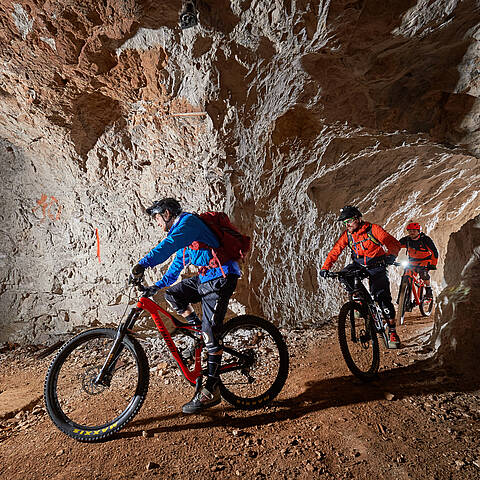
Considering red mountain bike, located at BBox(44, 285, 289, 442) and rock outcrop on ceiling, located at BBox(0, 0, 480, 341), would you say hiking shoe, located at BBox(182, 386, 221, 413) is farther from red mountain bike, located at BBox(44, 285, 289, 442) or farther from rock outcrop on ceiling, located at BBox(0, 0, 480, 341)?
rock outcrop on ceiling, located at BBox(0, 0, 480, 341)

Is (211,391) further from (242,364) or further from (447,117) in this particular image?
(447,117)

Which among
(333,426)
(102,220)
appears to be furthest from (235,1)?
(333,426)

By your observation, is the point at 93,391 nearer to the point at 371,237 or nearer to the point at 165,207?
the point at 165,207

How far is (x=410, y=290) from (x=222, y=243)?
5.19m

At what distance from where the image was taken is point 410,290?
20.1ft

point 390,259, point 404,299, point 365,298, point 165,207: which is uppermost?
point 165,207

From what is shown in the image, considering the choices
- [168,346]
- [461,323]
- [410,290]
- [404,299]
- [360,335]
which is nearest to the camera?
[168,346]

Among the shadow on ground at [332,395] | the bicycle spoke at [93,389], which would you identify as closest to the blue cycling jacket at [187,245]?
the bicycle spoke at [93,389]

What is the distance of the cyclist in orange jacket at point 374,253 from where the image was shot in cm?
381

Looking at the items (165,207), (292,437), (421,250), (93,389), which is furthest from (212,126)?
(421,250)

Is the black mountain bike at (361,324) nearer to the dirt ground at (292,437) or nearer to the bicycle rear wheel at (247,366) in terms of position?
the dirt ground at (292,437)

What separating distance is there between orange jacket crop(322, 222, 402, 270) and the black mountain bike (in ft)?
1.47

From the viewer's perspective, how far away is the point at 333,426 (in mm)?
2322

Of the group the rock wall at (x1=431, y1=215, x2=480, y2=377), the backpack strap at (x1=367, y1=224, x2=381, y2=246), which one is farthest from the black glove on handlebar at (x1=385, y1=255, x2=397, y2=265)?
the rock wall at (x1=431, y1=215, x2=480, y2=377)
